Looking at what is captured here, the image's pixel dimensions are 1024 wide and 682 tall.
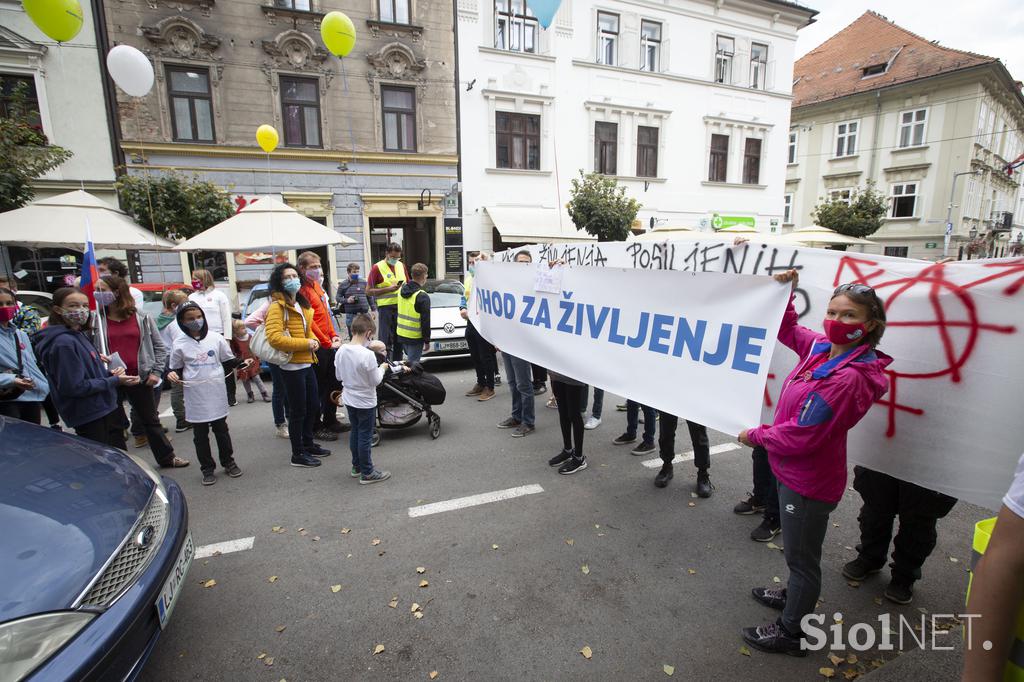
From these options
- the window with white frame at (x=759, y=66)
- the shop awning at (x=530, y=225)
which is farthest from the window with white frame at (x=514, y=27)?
the window with white frame at (x=759, y=66)

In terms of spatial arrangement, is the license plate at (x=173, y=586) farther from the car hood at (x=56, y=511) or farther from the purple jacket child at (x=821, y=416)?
the purple jacket child at (x=821, y=416)

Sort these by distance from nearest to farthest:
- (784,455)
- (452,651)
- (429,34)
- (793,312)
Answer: (784,455) < (452,651) < (793,312) < (429,34)

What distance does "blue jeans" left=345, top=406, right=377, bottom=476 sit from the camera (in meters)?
4.22

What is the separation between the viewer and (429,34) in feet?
52.0

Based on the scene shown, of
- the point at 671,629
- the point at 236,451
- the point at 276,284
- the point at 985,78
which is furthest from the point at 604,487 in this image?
the point at 985,78

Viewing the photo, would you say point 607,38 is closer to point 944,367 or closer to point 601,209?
point 601,209

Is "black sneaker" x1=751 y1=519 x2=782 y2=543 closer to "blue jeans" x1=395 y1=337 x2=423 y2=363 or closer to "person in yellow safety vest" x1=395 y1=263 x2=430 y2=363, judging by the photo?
"person in yellow safety vest" x1=395 y1=263 x2=430 y2=363

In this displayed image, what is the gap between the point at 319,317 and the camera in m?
5.26

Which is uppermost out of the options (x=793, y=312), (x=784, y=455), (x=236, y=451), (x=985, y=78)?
(x=985, y=78)

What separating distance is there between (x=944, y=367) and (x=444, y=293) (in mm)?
7708

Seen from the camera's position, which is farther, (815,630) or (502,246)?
(502,246)

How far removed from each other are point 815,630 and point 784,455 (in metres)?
1.09

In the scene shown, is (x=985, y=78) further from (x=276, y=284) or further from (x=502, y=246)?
(x=276, y=284)

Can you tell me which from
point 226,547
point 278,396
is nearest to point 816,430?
point 226,547
